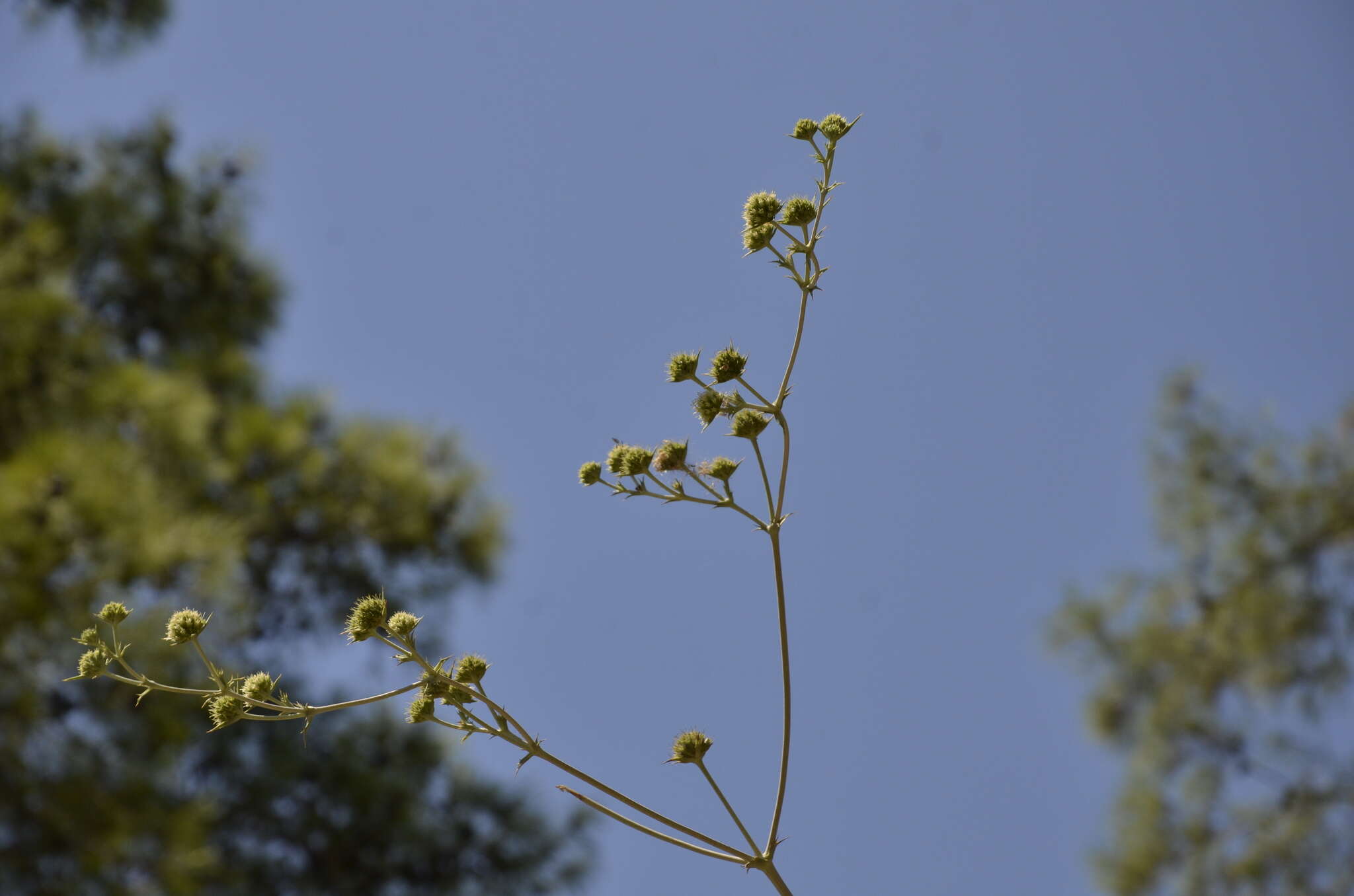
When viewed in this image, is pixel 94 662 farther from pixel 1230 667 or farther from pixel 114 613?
pixel 1230 667

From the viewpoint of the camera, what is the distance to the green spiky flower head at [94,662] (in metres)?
0.57

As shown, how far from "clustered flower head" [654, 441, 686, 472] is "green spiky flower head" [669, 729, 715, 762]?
0.16 meters

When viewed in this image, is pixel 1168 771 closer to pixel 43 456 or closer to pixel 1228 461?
pixel 1228 461

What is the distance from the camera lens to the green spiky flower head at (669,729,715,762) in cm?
52

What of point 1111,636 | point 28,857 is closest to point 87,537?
point 28,857

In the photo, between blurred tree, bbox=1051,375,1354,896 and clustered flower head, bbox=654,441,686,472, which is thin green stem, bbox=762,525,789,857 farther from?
blurred tree, bbox=1051,375,1354,896

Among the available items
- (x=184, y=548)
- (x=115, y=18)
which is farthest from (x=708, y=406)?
(x=115, y=18)

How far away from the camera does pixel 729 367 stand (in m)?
0.61

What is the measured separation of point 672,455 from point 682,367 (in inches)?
4.6

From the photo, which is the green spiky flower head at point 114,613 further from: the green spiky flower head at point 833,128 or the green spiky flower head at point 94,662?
the green spiky flower head at point 833,128

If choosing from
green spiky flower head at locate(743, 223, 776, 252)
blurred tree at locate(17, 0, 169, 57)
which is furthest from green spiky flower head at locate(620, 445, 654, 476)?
blurred tree at locate(17, 0, 169, 57)

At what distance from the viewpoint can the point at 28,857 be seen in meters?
3.05

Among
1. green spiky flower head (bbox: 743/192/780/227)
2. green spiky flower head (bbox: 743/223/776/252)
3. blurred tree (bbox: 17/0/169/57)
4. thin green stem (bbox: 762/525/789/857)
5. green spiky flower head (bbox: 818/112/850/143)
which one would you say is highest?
blurred tree (bbox: 17/0/169/57)

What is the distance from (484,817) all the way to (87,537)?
2586 mm
